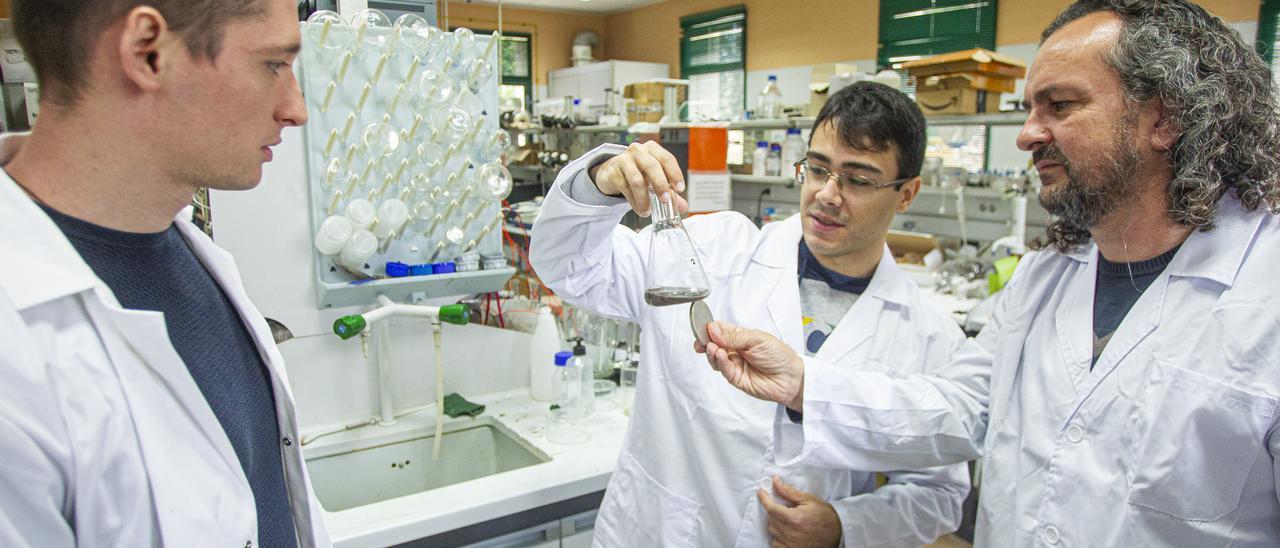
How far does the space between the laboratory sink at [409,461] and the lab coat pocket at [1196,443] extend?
1224 mm

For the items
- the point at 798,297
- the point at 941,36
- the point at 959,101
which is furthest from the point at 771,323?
the point at 941,36

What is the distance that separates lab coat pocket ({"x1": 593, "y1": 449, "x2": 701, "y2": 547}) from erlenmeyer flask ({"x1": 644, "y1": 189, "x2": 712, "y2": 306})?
0.51 m

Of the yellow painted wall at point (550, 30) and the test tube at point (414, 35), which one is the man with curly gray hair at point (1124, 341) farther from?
the yellow painted wall at point (550, 30)

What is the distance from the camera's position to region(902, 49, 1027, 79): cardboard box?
3518 millimetres

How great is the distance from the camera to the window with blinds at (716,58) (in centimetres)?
885

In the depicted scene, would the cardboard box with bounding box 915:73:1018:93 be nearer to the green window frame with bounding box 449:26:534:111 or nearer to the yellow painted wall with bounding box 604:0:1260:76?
the yellow painted wall with bounding box 604:0:1260:76

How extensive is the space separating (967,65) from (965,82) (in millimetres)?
79

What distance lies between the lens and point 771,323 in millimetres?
1531

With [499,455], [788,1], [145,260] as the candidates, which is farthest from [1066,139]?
[788,1]

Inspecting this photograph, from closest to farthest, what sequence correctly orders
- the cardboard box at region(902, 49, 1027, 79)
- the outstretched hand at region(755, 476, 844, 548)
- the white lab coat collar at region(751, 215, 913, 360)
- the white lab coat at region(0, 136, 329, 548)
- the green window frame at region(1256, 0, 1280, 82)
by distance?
the white lab coat at region(0, 136, 329, 548)
the outstretched hand at region(755, 476, 844, 548)
the white lab coat collar at region(751, 215, 913, 360)
the cardboard box at region(902, 49, 1027, 79)
the green window frame at region(1256, 0, 1280, 82)

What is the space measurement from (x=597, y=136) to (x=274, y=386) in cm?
519

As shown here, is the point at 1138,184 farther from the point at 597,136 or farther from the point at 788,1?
the point at 788,1

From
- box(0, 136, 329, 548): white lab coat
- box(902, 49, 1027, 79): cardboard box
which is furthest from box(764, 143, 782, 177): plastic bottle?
box(0, 136, 329, 548): white lab coat

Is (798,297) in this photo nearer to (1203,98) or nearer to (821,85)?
(1203,98)
